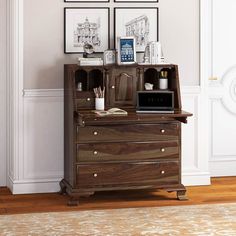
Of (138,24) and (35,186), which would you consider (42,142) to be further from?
(138,24)

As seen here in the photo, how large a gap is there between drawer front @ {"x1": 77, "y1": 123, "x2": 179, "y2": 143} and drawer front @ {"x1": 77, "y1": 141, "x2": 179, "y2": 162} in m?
0.04

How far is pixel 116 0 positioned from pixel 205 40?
89 centimetres

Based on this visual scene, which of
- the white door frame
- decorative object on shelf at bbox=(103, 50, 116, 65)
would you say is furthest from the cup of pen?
→ the white door frame

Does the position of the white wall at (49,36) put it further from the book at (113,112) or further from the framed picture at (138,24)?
the book at (113,112)

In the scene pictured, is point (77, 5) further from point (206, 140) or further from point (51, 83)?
point (206, 140)

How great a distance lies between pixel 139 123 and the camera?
565 centimetres

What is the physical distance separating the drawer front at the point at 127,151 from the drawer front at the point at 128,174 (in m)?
0.06

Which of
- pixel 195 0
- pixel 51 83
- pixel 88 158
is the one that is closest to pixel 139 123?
pixel 88 158

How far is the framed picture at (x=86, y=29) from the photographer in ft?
19.5

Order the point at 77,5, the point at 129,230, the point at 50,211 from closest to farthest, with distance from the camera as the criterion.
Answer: the point at 129,230
the point at 50,211
the point at 77,5

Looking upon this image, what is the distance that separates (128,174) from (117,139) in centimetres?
30

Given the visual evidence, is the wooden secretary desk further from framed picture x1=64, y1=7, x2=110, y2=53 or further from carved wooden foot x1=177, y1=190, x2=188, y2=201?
framed picture x1=64, y1=7, x2=110, y2=53

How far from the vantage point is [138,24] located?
6090mm

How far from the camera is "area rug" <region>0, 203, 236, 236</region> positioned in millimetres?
4793
